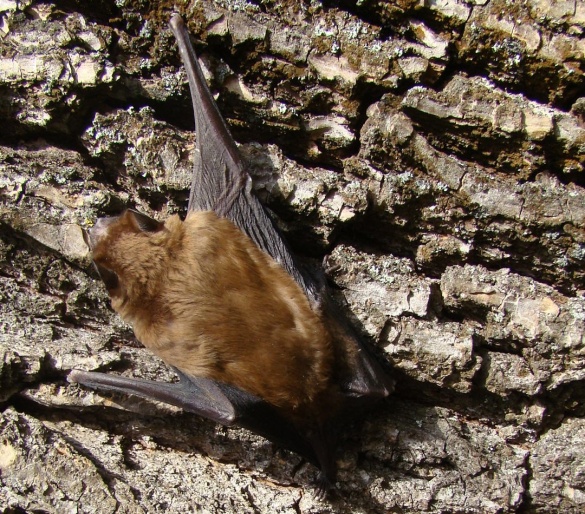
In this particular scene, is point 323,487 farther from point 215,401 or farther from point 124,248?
point 124,248

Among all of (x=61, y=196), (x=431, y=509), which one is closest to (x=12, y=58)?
(x=61, y=196)

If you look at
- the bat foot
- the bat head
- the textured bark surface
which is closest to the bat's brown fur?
the bat head

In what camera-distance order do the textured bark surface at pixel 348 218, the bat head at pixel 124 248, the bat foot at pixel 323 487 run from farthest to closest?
the bat head at pixel 124 248 < the bat foot at pixel 323 487 < the textured bark surface at pixel 348 218

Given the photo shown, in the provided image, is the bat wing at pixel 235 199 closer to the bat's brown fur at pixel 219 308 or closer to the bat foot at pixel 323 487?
the bat's brown fur at pixel 219 308

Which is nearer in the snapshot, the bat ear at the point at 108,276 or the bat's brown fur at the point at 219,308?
the bat's brown fur at the point at 219,308

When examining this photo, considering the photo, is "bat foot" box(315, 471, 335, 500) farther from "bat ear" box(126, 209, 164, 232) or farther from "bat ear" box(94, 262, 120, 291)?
"bat ear" box(126, 209, 164, 232)

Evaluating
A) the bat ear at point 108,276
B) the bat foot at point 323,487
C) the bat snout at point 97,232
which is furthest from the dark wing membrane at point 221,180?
the bat foot at point 323,487

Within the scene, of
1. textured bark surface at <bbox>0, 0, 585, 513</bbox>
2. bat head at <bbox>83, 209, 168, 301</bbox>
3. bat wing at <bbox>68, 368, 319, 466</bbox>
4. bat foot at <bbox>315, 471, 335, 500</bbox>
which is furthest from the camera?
bat head at <bbox>83, 209, 168, 301</bbox>

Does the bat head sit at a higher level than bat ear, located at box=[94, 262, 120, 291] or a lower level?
higher

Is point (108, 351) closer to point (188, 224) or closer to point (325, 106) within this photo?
point (188, 224)
